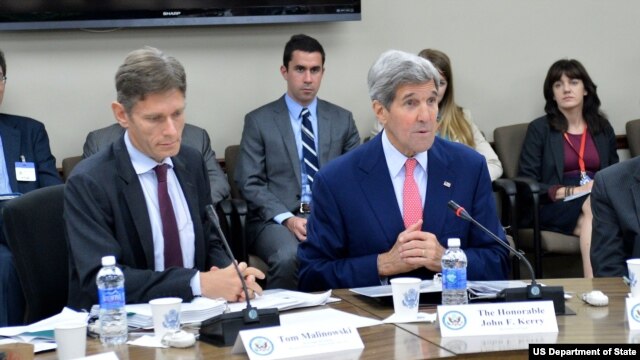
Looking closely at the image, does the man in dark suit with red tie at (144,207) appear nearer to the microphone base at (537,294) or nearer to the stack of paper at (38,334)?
the stack of paper at (38,334)

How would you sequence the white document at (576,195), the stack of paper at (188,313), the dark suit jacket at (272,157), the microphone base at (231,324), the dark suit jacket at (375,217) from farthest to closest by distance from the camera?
the white document at (576,195), the dark suit jacket at (272,157), the dark suit jacket at (375,217), the stack of paper at (188,313), the microphone base at (231,324)

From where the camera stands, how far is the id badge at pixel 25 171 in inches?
200

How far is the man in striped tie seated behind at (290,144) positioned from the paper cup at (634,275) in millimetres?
2440

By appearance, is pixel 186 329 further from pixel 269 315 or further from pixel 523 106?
pixel 523 106

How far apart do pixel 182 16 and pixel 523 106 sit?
227 cm

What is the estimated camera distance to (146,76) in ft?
10.1

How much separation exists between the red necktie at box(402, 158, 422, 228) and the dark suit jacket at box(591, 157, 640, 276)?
619 millimetres

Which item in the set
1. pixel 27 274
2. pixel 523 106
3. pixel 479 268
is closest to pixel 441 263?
pixel 479 268

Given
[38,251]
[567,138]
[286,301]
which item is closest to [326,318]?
[286,301]

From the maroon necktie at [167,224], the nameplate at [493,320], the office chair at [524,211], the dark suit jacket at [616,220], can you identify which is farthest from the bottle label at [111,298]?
the office chair at [524,211]

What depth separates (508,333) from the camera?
257 centimetres

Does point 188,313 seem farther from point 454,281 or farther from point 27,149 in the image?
point 27,149

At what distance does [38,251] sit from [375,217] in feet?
3.73

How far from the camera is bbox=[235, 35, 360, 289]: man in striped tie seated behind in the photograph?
5273 millimetres
